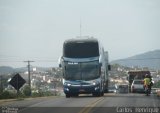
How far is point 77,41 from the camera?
120 ft

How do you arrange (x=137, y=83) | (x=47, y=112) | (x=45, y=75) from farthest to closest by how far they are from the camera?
1. (x=45, y=75)
2. (x=137, y=83)
3. (x=47, y=112)

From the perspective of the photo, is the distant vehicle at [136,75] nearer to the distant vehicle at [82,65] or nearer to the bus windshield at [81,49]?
the distant vehicle at [82,65]

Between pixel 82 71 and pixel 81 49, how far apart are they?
62.0 inches

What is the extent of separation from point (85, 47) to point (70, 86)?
304cm

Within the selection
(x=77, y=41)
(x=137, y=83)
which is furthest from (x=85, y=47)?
(x=137, y=83)

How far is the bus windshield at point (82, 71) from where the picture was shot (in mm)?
36562

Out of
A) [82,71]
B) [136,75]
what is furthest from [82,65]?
[136,75]

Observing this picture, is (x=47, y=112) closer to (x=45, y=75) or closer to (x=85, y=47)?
(x=85, y=47)

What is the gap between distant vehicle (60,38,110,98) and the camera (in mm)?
36375

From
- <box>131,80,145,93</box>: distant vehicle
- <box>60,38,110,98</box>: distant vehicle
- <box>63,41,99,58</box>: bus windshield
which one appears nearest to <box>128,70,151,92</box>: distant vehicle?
<box>131,80,145,93</box>: distant vehicle

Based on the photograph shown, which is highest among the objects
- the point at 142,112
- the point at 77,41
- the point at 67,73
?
the point at 77,41

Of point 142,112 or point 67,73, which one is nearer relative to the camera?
point 142,112

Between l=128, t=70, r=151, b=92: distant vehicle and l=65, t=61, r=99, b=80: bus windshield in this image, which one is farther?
l=128, t=70, r=151, b=92: distant vehicle

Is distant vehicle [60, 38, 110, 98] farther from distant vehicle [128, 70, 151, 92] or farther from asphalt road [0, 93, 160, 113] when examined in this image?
distant vehicle [128, 70, 151, 92]
